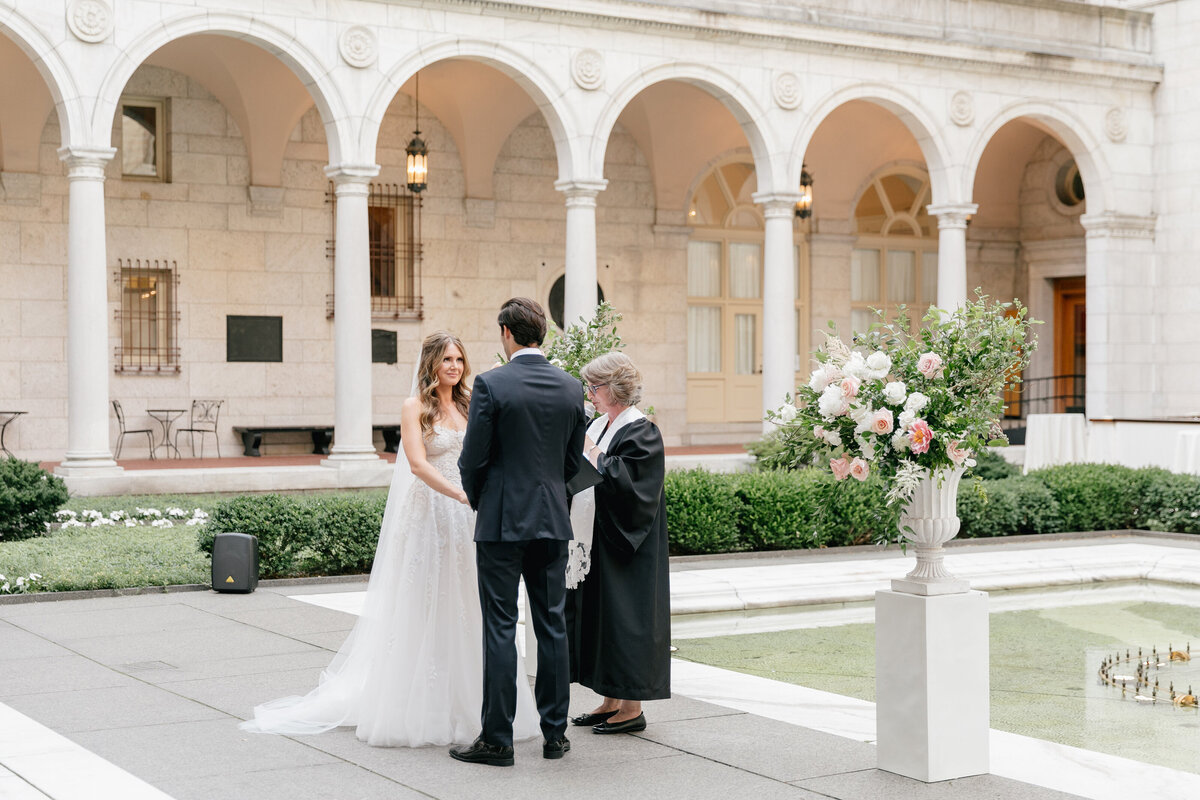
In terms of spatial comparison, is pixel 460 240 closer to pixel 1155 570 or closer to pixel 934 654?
pixel 1155 570

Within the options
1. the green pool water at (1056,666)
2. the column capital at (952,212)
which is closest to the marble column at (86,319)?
the green pool water at (1056,666)

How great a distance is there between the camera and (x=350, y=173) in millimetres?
17828

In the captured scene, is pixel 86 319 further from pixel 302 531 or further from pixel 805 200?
pixel 805 200

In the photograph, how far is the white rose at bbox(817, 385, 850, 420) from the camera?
5.94 meters

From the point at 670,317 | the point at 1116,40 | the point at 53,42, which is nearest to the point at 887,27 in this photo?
the point at 1116,40

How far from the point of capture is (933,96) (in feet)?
71.0

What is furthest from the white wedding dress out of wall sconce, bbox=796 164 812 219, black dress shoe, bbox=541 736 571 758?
wall sconce, bbox=796 164 812 219

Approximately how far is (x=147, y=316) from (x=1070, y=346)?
17444mm

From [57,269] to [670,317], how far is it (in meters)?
10.1

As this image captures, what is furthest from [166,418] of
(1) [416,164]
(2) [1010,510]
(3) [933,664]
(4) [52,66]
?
(3) [933,664]

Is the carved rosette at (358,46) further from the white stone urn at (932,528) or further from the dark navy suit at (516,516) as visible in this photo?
the white stone urn at (932,528)

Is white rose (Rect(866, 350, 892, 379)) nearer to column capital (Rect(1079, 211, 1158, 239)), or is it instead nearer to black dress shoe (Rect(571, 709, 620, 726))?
black dress shoe (Rect(571, 709, 620, 726))

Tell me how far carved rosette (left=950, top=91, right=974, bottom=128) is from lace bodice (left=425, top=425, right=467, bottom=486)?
659 inches

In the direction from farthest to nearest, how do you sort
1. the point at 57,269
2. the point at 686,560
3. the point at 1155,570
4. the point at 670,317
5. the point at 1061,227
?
the point at 1061,227 < the point at 670,317 < the point at 57,269 < the point at 686,560 < the point at 1155,570
